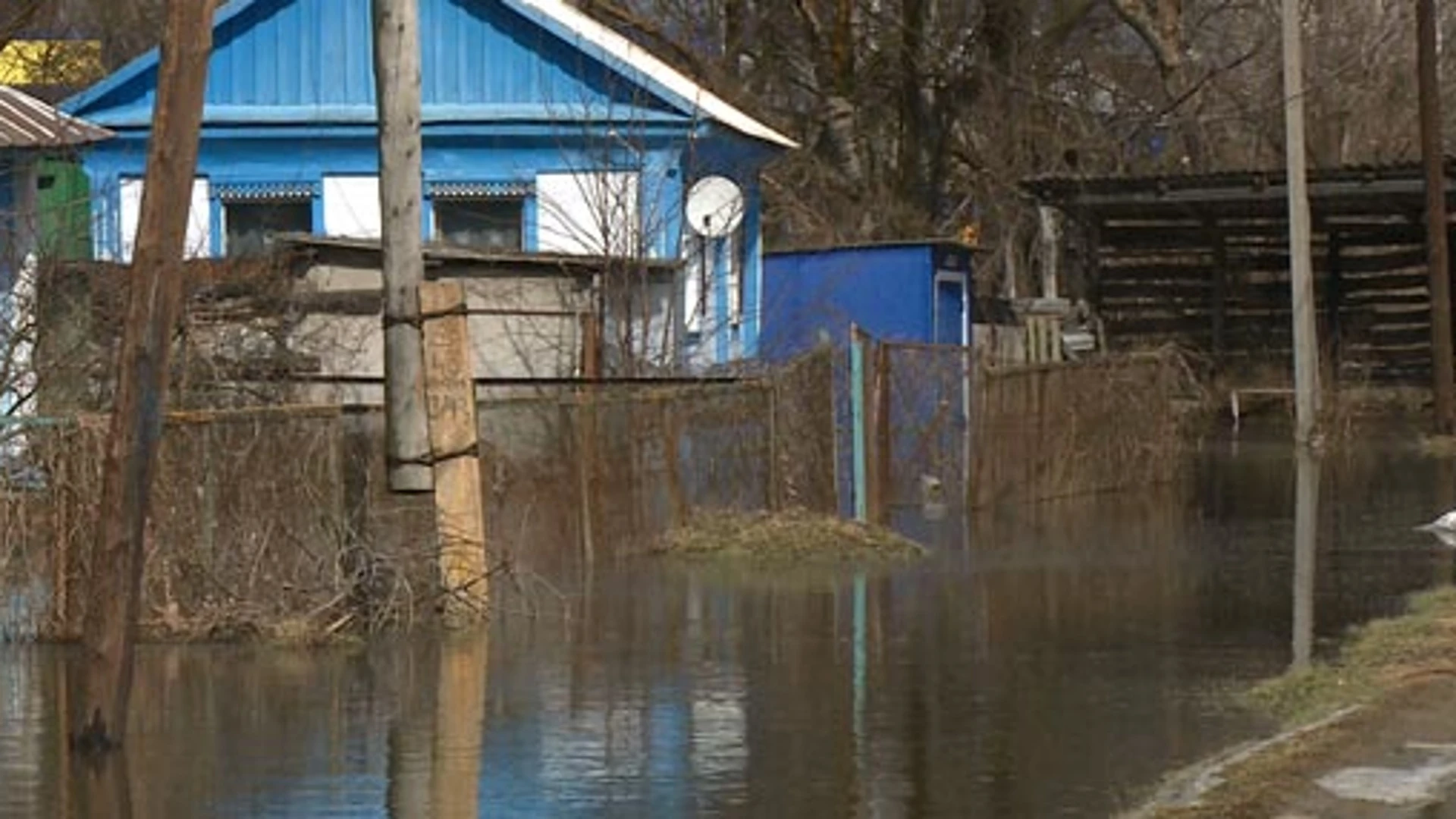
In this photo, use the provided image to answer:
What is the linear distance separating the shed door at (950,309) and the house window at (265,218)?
608 centimetres

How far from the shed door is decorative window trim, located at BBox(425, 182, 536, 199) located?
13.7ft

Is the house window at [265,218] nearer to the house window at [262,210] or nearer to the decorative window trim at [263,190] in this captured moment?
the house window at [262,210]

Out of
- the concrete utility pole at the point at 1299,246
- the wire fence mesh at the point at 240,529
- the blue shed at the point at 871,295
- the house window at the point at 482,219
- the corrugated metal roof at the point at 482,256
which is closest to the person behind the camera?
the wire fence mesh at the point at 240,529

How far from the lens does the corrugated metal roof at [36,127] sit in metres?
19.4

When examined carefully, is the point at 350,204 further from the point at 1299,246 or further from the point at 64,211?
the point at 1299,246

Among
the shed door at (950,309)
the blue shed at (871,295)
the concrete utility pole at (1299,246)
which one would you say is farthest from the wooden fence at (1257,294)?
the blue shed at (871,295)

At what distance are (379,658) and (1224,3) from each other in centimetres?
3370

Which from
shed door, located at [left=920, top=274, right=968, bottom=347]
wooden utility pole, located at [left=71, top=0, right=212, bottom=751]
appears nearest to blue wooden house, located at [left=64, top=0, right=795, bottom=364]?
shed door, located at [left=920, top=274, right=968, bottom=347]

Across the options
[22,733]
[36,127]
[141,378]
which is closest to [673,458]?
[36,127]

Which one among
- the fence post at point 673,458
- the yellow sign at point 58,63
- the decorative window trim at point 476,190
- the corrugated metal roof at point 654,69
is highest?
the yellow sign at point 58,63

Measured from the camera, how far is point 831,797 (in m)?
9.73

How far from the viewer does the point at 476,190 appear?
25.7 meters

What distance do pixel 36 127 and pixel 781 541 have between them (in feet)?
21.3

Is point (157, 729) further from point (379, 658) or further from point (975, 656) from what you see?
point (975, 656)
